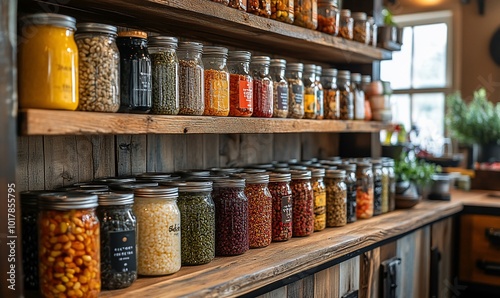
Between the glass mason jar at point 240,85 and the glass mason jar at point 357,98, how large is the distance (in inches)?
28.4

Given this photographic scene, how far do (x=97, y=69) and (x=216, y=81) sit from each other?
410 millimetres

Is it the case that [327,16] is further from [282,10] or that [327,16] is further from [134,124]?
[134,124]

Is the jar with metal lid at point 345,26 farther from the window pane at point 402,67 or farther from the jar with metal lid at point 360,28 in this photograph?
the window pane at point 402,67

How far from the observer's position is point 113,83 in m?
1.27

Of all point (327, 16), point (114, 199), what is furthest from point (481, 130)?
point (114, 199)

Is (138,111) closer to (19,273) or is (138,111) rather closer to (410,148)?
(19,273)

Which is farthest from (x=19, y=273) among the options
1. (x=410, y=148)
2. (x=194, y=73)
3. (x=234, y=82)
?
(x=410, y=148)

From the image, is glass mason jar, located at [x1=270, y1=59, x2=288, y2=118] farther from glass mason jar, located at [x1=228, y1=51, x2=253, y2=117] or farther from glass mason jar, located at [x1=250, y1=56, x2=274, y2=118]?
glass mason jar, located at [x1=228, y1=51, x2=253, y2=117]

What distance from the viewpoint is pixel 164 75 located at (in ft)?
4.65

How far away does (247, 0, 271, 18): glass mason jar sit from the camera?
5.59ft

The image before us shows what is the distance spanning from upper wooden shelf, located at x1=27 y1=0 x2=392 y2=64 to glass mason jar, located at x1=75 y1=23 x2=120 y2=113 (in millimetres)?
151

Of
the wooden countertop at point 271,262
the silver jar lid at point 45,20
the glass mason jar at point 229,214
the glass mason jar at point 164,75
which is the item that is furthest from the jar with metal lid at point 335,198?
Answer: the silver jar lid at point 45,20

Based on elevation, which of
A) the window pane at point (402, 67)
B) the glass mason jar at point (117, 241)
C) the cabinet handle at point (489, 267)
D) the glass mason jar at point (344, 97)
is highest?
the window pane at point (402, 67)

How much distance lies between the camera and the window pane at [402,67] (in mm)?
5379
